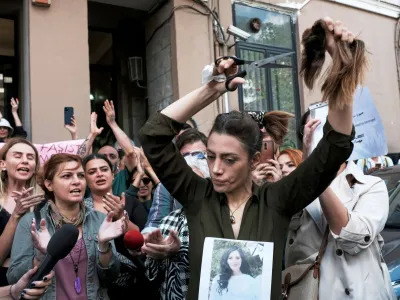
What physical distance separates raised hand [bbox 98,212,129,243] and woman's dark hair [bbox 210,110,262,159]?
851 millimetres

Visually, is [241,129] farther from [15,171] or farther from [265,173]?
[15,171]

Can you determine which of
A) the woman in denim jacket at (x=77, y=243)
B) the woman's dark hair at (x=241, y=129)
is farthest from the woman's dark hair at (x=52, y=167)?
the woman's dark hair at (x=241, y=129)

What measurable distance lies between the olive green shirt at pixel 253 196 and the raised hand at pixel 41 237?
2.72 ft

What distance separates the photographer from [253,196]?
199cm

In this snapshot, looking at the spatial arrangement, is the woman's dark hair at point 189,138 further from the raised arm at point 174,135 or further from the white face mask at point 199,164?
the raised arm at point 174,135

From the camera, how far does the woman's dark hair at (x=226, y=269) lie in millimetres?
1799

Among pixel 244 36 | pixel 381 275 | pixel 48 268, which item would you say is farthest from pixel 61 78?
pixel 381 275

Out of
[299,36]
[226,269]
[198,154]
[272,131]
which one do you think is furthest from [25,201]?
[299,36]

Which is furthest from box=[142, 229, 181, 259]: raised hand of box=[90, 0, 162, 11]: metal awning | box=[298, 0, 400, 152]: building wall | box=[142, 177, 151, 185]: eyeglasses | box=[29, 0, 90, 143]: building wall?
box=[298, 0, 400, 152]: building wall

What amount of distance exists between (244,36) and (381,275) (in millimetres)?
6164

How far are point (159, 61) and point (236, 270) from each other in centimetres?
637

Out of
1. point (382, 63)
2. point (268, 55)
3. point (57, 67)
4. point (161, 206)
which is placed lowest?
point (161, 206)

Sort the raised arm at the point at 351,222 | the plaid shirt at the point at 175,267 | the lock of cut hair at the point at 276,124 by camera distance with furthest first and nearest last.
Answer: the lock of cut hair at the point at 276,124
the plaid shirt at the point at 175,267
the raised arm at the point at 351,222

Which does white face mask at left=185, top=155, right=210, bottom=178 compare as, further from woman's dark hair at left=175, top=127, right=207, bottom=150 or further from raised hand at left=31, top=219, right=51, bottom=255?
raised hand at left=31, top=219, right=51, bottom=255
